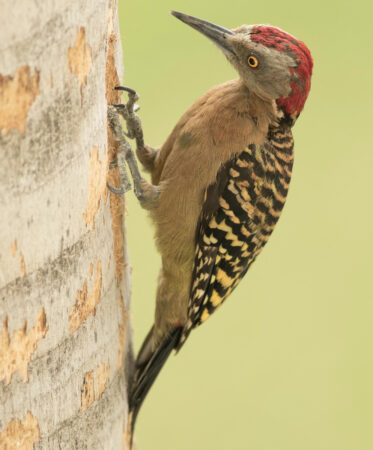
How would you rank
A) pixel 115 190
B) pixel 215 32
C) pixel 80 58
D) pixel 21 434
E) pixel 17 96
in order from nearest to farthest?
pixel 17 96 → pixel 80 58 → pixel 21 434 → pixel 115 190 → pixel 215 32

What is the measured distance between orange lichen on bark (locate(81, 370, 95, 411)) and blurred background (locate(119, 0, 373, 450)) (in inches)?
131

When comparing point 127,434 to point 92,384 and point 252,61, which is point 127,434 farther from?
point 252,61

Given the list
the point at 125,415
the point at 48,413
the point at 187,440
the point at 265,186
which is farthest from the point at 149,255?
the point at 48,413

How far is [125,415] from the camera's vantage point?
2.46 m

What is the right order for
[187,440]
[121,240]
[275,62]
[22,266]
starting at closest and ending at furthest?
[22,266]
[121,240]
[275,62]
[187,440]

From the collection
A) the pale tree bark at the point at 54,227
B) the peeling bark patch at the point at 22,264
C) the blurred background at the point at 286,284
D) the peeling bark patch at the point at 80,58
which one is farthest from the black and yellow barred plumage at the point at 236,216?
the blurred background at the point at 286,284

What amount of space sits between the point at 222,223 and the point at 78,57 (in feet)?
4.12

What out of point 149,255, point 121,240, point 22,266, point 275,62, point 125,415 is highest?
point 275,62

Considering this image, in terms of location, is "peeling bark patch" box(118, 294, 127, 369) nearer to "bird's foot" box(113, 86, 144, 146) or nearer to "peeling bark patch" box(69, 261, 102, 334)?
"peeling bark patch" box(69, 261, 102, 334)

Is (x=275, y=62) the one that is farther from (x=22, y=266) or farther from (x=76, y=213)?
(x=22, y=266)

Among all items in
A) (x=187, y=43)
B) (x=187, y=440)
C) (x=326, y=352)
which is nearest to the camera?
(x=187, y=440)

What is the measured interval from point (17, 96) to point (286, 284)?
15.2 feet

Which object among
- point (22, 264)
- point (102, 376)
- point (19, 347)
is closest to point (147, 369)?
point (102, 376)

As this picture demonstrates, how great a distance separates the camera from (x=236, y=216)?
9.53ft
